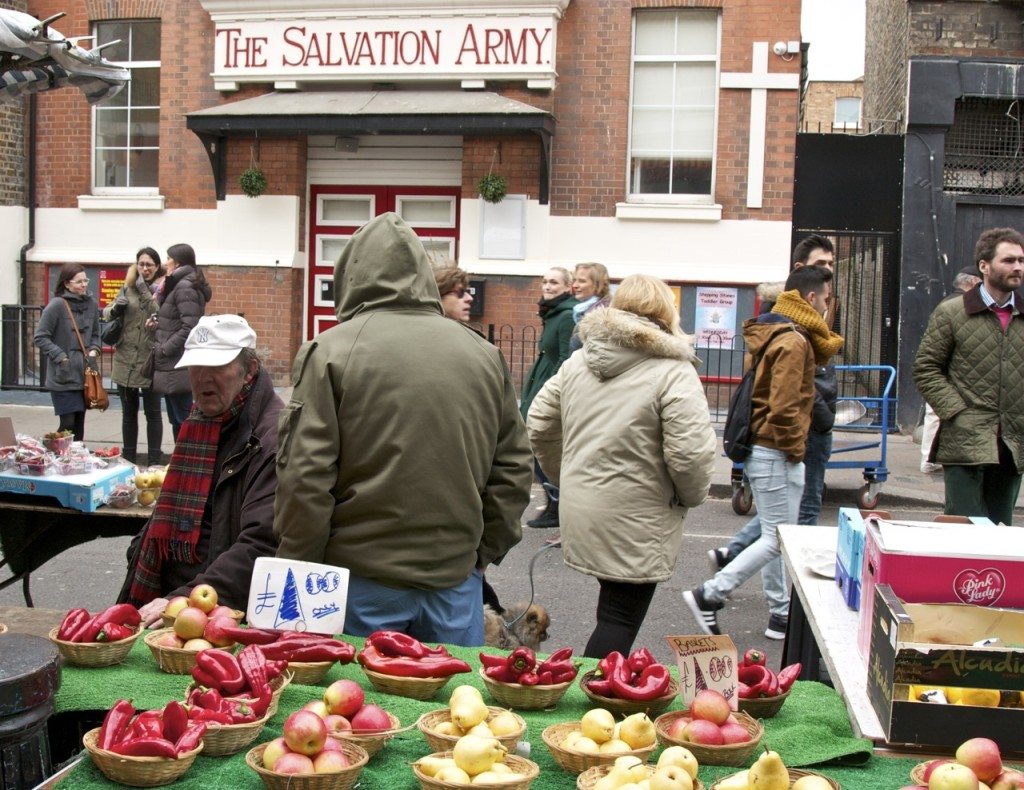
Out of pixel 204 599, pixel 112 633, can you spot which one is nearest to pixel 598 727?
pixel 204 599

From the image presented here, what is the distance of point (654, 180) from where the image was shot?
14.9 metres

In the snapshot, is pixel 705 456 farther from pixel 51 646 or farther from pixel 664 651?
pixel 51 646

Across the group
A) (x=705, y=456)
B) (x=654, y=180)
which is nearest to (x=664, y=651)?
(x=705, y=456)

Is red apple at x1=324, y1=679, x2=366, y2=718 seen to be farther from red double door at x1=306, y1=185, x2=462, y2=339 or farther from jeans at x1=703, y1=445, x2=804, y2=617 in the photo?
red double door at x1=306, y1=185, x2=462, y2=339

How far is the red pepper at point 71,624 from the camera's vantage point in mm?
3242

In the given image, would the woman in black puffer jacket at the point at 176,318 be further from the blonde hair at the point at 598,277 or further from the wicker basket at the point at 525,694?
the wicker basket at the point at 525,694

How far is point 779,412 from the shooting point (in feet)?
19.1

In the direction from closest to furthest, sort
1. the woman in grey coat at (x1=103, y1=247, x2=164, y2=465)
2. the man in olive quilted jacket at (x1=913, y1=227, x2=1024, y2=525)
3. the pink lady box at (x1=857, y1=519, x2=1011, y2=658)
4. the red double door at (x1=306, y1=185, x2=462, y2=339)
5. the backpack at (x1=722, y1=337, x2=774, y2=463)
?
the pink lady box at (x1=857, y1=519, x2=1011, y2=658) < the man in olive quilted jacket at (x1=913, y1=227, x2=1024, y2=525) < the backpack at (x1=722, y1=337, x2=774, y2=463) < the woman in grey coat at (x1=103, y1=247, x2=164, y2=465) < the red double door at (x1=306, y1=185, x2=462, y2=339)

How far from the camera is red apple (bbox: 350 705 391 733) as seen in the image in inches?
104

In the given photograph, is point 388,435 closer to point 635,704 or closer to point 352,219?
point 635,704

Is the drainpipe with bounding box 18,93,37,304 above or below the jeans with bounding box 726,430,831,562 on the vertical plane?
above

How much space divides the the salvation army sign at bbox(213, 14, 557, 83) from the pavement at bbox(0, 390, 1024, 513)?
14.0 ft

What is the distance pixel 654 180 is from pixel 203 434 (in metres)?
11.7

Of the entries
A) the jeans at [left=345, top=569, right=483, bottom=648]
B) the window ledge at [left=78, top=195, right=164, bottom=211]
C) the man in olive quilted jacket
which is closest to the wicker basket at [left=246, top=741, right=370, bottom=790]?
the jeans at [left=345, top=569, right=483, bottom=648]
